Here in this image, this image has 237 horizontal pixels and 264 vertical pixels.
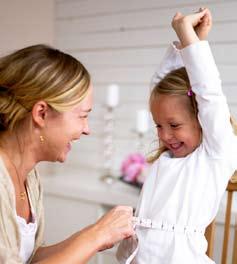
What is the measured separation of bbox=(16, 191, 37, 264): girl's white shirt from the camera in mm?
1165

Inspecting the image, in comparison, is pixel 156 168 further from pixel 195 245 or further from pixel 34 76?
pixel 34 76

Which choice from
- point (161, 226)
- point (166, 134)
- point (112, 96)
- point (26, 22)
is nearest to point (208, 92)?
point (166, 134)

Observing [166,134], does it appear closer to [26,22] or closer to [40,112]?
[40,112]

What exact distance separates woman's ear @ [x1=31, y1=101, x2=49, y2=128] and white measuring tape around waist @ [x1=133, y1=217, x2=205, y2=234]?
0.35 m

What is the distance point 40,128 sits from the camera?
1115 mm

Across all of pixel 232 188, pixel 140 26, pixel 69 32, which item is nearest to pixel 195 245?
pixel 232 188

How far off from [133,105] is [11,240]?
137 centimetres

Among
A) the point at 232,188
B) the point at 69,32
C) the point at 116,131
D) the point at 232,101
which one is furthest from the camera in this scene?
the point at 69,32

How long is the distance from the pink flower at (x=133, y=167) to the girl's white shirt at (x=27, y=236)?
819 mm

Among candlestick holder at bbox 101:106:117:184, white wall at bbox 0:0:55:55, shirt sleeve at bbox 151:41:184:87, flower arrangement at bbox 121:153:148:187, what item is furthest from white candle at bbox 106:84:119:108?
→ shirt sleeve at bbox 151:41:184:87

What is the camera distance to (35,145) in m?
1.15

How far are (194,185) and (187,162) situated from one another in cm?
7

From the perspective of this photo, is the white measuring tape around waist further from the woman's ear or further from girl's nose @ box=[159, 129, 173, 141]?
the woman's ear

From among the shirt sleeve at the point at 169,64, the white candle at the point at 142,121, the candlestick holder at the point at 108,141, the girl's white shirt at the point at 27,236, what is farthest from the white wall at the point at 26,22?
the girl's white shirt at the point at 27,236
